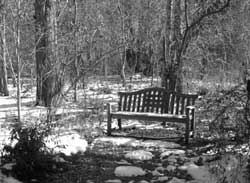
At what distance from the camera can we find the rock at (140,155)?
496 cm

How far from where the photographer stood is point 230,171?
3.77m

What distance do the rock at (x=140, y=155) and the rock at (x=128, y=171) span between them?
529mm

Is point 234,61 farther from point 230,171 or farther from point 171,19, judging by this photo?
point 230,171

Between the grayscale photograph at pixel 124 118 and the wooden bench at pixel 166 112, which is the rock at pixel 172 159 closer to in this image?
the grayscale photograph at pixel 124 118

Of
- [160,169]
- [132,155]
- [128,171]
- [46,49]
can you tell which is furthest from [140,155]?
[46,49]

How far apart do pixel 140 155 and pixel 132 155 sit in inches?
5.2

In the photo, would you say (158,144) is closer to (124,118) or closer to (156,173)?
(124,118)

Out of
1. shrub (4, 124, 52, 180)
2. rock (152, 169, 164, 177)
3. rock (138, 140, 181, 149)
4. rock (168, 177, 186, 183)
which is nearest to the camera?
shrub (4, 124, 52, 180)

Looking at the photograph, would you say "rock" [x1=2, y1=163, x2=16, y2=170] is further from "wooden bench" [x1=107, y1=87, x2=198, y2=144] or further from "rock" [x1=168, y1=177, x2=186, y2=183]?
"wooden bench" [x1=107, y1=87, x2=198, y2=144]

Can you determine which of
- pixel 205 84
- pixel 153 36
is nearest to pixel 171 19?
pixel 205 84

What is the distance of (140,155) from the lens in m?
5.04

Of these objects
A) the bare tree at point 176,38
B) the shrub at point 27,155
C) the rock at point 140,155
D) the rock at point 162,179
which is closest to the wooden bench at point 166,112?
the rock at point 140,155

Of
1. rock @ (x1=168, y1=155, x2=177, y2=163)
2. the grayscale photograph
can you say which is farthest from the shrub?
rock @ (x1=168, y1=155, x2=177, y2=163)

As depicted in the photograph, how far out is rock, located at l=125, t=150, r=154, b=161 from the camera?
4.96 m
